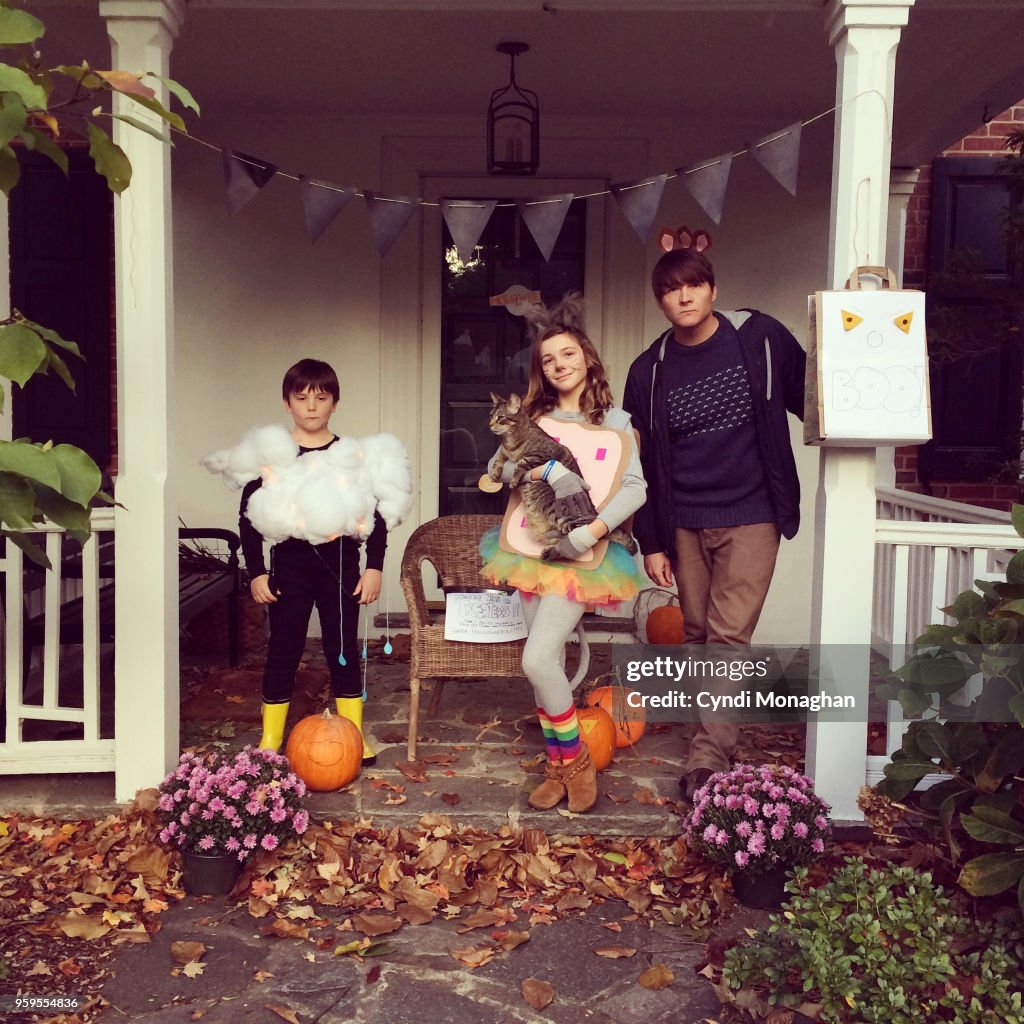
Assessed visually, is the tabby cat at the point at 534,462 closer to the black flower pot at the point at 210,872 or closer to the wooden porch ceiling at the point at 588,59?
the black flower pot at the point at 210,872

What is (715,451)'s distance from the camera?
362cm

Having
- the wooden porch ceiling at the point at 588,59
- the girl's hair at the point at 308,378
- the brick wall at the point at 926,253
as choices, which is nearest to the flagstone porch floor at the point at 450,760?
the girl's hair at the point at 308,378

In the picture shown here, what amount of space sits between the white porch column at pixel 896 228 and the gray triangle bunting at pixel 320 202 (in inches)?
137

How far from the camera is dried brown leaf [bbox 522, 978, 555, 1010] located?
2699 millimetres

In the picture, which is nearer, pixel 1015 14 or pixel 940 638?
pixel 940 638

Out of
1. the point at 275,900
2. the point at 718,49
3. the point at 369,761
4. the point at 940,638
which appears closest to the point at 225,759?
the point at 275,900

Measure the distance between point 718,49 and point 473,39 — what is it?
3.64 feet

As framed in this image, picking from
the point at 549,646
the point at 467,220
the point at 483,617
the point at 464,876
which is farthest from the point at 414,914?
the point at 467,220

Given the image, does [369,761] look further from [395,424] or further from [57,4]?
[57,4]

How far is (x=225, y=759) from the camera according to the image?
134 inches

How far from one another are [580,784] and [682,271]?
1765 mm

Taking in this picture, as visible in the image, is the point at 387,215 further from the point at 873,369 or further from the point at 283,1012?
the point at 283,1012

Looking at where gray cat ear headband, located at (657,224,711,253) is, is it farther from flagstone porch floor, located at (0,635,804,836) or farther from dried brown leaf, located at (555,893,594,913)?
dried brown leaf, located at (555,893,594,913)

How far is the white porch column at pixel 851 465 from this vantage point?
135 inches
